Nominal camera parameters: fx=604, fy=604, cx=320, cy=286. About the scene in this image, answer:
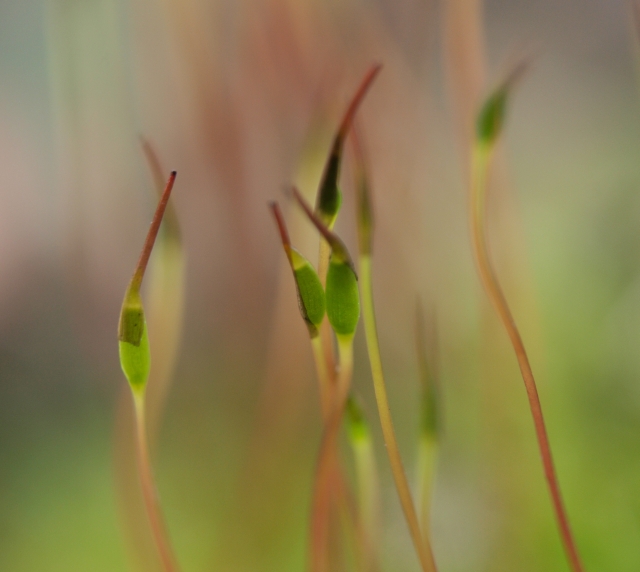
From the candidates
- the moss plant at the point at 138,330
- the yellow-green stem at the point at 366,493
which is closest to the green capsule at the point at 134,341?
the moss plant at the point at 138,330

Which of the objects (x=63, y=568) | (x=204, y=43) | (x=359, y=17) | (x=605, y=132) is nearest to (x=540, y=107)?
(x=605, y=132)

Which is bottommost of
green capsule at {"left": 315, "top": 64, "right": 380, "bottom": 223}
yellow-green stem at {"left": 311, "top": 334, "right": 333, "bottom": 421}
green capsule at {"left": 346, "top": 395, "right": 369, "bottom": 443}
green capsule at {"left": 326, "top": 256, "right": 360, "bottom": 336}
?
green capsule at {"left": 346, "top": 395, "right": 369, "bottom": 443}

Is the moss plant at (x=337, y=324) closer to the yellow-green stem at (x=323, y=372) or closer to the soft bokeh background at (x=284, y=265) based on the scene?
the yellow-green stem at (x=323, y=372)

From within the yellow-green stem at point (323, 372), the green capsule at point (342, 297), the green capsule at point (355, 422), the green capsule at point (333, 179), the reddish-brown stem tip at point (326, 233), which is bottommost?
Answer: the green capsule at point (355, 422)

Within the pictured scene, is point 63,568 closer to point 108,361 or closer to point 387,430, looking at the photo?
point 108,361

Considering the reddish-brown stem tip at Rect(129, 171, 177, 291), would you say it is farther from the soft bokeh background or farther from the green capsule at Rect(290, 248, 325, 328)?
the soft bokeh background

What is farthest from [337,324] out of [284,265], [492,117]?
[284,265]

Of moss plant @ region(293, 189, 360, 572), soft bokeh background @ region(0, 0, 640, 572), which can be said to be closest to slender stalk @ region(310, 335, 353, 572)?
moss plant @ region(293, 189, 360, 572)
